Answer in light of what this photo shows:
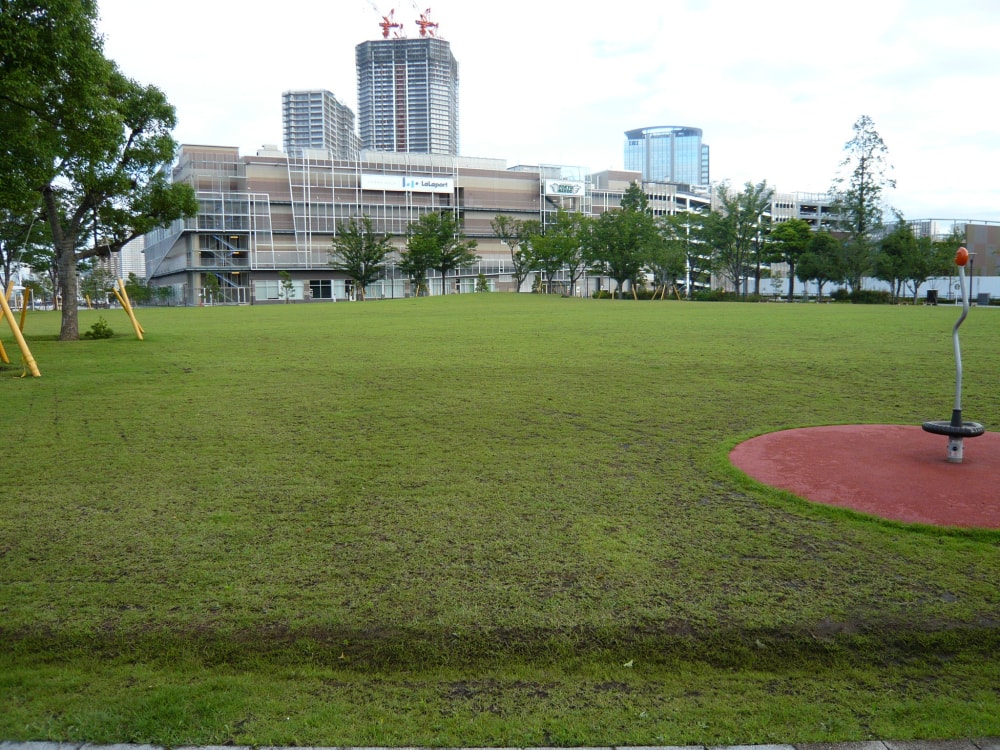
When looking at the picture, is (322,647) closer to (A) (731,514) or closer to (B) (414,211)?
(A) (731,514)

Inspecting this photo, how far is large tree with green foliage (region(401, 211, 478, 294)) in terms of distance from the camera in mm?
78000

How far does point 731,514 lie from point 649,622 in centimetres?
188

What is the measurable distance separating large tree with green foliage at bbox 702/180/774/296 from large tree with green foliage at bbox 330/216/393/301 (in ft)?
111

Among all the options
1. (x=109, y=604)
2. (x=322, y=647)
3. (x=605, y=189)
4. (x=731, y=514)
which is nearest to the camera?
(x=322, y=647)

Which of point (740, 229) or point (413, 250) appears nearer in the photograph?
point (740, 229)

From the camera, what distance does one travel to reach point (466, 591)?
4312 mm

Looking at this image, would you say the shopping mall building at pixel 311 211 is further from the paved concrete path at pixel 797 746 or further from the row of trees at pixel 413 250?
the paved concrete path at pixel 797 746

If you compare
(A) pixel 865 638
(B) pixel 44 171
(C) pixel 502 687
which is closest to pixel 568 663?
(C) pixel 502 687

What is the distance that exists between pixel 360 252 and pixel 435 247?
9539mm

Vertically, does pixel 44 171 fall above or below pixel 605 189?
below

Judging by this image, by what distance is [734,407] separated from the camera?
995cm

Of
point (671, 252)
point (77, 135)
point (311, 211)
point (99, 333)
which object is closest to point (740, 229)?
point (671, 252)

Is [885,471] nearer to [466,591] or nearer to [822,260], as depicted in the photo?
[466,591]

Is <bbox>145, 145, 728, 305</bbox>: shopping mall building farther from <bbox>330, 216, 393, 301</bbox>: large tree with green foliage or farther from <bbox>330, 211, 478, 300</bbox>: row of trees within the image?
<bbox>330, 211, 478, 300</bbox>: row of trees
